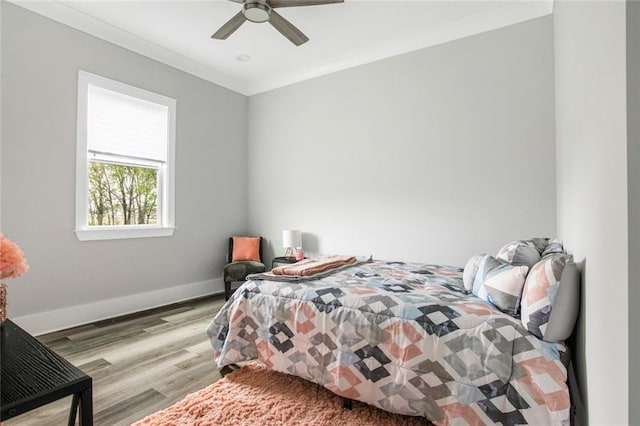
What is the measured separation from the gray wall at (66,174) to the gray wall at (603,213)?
12.5ft

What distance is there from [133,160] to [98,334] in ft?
5.90

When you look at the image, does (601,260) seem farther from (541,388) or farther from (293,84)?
(293,84)

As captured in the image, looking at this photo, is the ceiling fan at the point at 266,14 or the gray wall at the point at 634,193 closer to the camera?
the gray wall at the point at 634,193

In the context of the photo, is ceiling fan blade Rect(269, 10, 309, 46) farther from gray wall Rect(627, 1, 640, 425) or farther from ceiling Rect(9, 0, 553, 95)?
gray wall Rect(627, 1, 640, 425)

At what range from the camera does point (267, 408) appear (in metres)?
1.85

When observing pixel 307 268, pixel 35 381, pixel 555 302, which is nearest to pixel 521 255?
pixel 555 302

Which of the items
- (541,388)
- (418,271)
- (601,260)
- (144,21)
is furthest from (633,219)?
(144,21)

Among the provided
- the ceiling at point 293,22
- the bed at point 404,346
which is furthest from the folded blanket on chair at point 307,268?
the ceiling at point 293,22

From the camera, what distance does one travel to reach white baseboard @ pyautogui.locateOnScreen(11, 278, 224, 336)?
2.96 m

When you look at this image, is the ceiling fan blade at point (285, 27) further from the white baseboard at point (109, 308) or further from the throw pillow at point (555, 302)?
the white baseboard at point (109, 308)

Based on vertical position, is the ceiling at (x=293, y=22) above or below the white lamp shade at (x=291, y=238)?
above

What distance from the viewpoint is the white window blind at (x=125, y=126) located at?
3.36 meters

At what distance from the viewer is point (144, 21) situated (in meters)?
Answer: 3.27

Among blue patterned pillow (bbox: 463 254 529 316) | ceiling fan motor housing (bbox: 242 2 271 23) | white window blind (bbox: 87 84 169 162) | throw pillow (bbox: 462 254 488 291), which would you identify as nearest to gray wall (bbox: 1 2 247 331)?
white window blind (bbox: 87 84 169 162)
